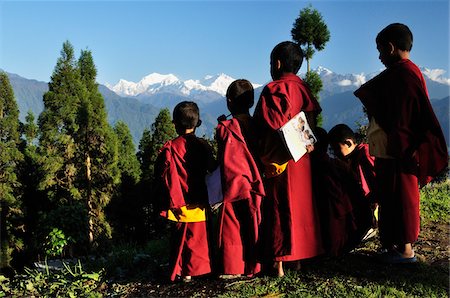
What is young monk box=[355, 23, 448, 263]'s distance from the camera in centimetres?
387

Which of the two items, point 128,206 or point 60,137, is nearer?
point 60,137

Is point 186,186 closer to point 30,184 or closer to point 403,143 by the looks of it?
point 403,143

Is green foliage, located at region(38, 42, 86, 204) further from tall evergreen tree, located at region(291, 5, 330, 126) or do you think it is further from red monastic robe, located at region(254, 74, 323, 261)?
red monastic robe, located at region(254, 74, 323, 261)

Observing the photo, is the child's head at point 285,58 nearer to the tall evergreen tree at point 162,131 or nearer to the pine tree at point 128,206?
the pine tree at point 128,206

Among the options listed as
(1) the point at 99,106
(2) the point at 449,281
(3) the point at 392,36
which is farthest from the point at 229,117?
(1) the point at 99,106

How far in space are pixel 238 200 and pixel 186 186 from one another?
568 mm

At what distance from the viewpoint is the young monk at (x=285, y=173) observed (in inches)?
155

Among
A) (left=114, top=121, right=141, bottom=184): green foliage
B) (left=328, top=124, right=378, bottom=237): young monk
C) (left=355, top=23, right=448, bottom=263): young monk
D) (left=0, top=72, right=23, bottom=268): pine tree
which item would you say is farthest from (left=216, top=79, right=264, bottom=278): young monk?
(left=114, top=121, right=141, bottom=184): green foliage

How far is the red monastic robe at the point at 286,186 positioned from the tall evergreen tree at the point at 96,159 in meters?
22.8

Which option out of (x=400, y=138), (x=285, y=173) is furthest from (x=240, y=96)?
(x=400, y=138)

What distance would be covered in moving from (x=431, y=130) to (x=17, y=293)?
4.48m

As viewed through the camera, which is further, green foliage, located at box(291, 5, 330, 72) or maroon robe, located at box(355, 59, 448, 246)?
green foliage, located at box(291, 5, 330, 72)

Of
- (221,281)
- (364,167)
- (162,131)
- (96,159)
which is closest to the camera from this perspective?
(221,281)

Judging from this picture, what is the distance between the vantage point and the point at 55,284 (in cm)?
465
